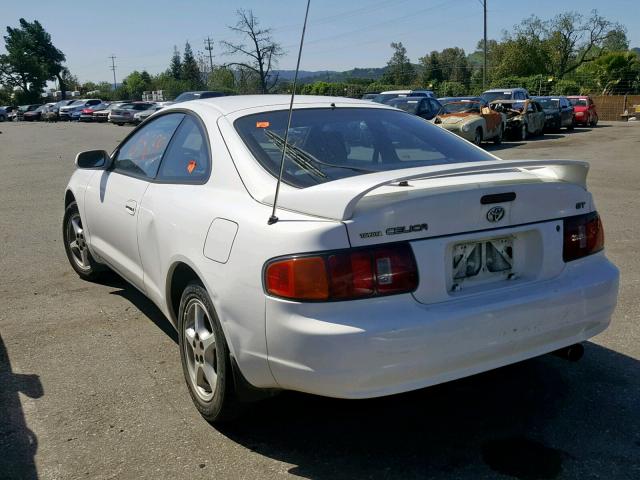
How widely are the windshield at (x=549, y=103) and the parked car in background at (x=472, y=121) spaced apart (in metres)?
7.09

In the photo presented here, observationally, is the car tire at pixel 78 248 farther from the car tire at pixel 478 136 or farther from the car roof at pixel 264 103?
the car tire at pixel 478 136

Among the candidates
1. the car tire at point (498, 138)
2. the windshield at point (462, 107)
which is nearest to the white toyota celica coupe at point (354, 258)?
the windshield at point (462, 107)

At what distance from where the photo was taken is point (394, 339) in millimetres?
Answer: 2533

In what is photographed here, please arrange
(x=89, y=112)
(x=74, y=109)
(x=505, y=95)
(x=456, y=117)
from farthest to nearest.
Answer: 1. (x=74, y=109)
2. (x=89, y=112)
3. (x=505, y=95)
4. (x=456, y=117)

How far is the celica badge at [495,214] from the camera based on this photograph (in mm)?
2814

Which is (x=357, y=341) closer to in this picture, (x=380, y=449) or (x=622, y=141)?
(x=380, y=449)

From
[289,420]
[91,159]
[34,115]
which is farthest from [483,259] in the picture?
[34,115]

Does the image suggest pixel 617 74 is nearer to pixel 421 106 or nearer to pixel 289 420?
pixel 421 106

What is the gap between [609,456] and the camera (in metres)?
2.86

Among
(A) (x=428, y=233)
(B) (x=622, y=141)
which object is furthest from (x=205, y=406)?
(B) (x=622, y=141)

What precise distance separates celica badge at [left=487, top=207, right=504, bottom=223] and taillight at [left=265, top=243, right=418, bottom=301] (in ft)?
1.47

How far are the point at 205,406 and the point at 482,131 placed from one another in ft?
59.2

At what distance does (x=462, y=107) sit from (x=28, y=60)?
290 ft

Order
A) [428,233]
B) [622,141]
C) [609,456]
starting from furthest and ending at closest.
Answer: [622,141]
[609,456]
[428,233]
